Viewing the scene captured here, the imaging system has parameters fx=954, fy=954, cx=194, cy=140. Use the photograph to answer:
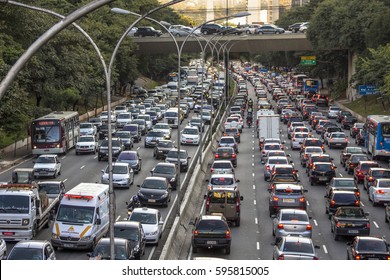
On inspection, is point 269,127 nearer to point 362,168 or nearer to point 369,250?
point 362,168

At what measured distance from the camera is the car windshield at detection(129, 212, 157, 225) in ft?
110

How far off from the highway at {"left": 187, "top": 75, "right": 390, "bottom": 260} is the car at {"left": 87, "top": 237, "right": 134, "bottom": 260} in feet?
13.0

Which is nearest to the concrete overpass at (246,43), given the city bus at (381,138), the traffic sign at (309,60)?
the traffic sign at (309,60)

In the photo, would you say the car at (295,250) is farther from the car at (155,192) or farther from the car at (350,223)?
the car at (155,192)

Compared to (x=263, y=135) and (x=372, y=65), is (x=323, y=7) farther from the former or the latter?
(x=263, y=135)

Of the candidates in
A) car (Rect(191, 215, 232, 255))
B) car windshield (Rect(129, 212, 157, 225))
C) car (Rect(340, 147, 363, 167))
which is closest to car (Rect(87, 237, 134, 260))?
car (Rect(191, 215, 232, 255))

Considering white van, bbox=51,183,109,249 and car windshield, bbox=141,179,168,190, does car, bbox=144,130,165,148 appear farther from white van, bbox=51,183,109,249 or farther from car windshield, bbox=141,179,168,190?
white van, bbox=51,183,109,249

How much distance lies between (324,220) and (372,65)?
54358mm

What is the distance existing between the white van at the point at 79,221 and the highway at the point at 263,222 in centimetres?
338

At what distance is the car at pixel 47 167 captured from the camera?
51.0 metres

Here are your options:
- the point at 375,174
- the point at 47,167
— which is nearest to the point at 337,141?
the point at 375,174

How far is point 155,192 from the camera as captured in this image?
4209 cm

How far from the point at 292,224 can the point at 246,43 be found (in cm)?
8340

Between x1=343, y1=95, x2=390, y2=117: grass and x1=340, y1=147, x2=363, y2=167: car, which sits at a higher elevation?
x1=340, y1=147, x2=363, y2=167: car
